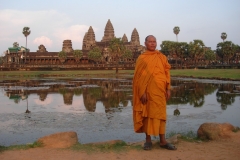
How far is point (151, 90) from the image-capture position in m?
5.75

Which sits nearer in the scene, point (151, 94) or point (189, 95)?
point (151, 94)

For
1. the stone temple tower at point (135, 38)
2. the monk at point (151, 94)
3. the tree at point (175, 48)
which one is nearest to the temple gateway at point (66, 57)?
the stone temple tower at point (135, 38)

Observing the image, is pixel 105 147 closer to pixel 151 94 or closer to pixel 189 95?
pixel 151 94

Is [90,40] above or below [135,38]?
below

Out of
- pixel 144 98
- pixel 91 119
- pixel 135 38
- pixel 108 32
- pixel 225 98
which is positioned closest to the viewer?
pixel 144 98

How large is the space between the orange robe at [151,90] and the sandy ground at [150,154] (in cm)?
45

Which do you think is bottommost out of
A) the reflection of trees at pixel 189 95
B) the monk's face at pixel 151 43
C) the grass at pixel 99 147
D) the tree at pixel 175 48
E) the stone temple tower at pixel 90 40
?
the reflection of trees at pixel 189 95

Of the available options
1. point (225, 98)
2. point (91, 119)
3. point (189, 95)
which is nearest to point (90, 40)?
point (189, 95)

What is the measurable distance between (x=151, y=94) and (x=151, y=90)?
0.07 metres

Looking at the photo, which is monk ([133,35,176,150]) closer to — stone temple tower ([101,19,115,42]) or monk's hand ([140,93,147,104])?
monk's hand ([140,93,147,104])

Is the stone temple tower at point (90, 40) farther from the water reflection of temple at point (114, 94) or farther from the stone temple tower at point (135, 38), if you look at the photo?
the water reflection of temple at point (114, 94)

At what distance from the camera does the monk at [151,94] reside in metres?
5.72

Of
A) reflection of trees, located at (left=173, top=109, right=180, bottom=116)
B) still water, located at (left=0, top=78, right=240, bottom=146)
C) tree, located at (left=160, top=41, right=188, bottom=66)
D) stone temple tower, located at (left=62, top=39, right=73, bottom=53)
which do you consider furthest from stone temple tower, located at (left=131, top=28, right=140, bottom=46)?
reflection of trees, located at (left=173, top=109, right=180, bottom=116)

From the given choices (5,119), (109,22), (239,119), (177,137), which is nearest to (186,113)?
(239,119)
